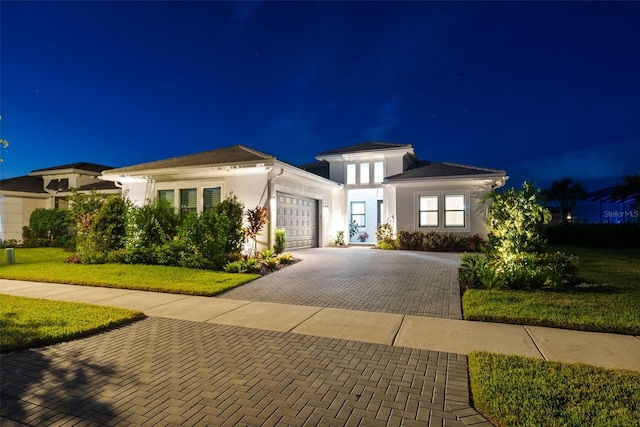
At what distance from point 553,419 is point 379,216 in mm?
20065

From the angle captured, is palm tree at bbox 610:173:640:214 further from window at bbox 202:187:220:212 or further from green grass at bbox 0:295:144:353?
green grass at bbox 0:295:144:353

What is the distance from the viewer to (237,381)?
3.46m

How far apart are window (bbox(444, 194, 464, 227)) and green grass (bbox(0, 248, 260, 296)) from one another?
1123 cm

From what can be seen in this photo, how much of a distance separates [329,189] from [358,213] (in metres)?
3.49

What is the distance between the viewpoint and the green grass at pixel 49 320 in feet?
15.3

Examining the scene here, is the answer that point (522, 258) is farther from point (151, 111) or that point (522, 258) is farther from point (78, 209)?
point (151, 111)

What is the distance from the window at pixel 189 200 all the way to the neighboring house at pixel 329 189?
4cm

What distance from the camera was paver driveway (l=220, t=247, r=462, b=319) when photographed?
670 cm

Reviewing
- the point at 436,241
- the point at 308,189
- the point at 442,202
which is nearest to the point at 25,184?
the point at 308,189

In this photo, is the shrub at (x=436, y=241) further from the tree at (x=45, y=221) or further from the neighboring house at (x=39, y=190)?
the tree at (x=45, y=221)

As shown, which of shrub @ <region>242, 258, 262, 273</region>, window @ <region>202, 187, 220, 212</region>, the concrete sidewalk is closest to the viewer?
the concrete sidewalk

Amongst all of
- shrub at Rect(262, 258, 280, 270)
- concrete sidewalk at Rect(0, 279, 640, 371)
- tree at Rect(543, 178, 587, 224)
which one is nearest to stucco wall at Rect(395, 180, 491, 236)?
shrub at Rect(262, 258, 280, 270)

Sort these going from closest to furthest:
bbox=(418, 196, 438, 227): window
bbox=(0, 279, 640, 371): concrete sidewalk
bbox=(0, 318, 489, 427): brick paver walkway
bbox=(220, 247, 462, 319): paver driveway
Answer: bbox=(0, 318, 489, 427): brick paver walkway < bbox=(0, 279, 640, 371): concrete sidewalk < bbox=(220, 247, 462, 319): paver driveway < bbox=(418, 196, 438, 227): window

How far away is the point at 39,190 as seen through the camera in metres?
23.2
